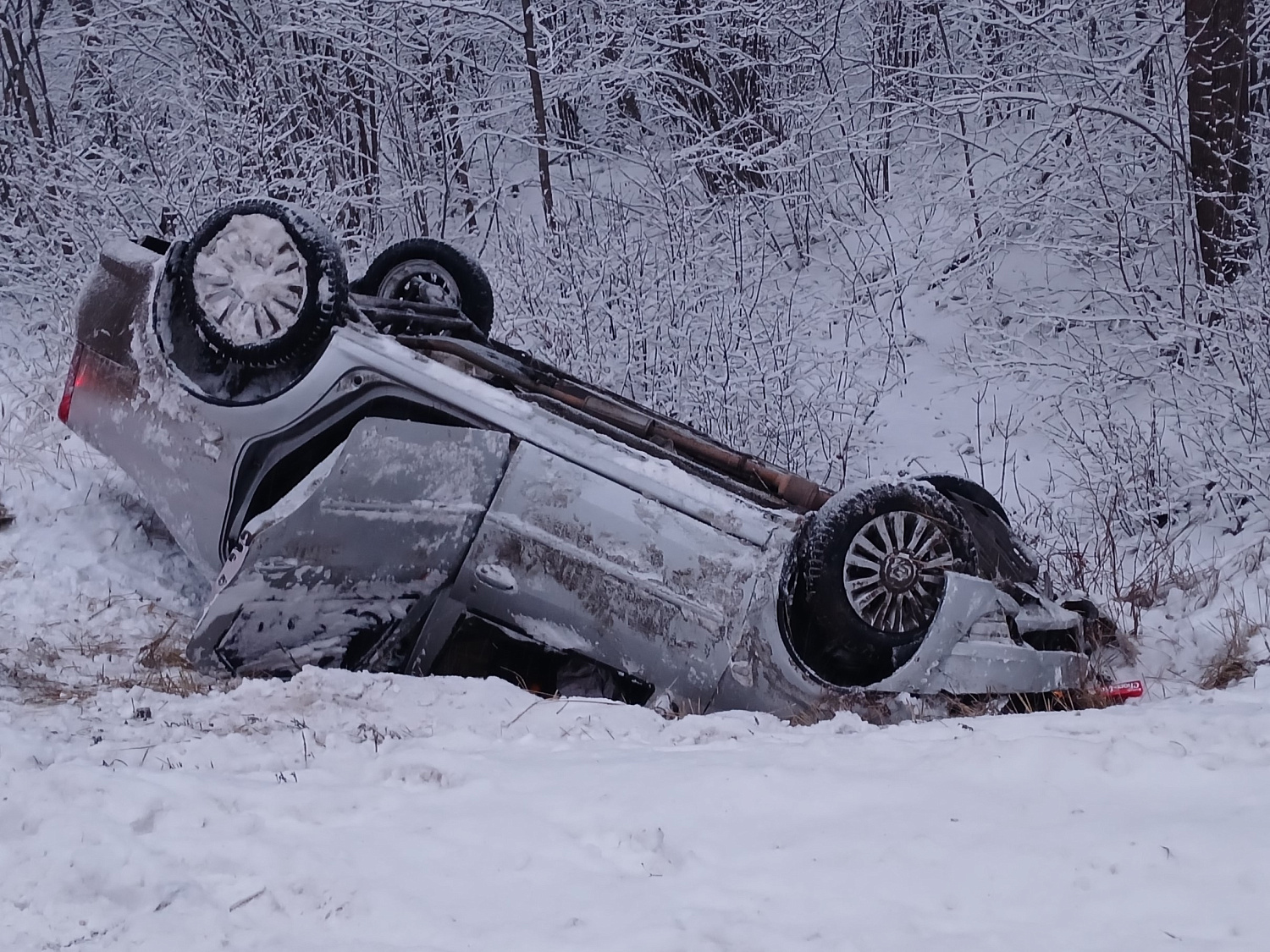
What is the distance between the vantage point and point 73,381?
4.08 metres

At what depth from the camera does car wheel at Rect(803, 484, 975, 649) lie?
3191 mm

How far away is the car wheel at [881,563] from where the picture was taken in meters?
3.19

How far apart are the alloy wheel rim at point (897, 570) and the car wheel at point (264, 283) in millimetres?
1920

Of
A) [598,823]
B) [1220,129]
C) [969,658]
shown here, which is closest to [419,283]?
[969,658]

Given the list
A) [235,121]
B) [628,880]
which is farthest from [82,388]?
[235,121]

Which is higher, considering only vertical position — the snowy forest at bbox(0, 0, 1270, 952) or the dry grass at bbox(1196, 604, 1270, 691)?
the snowy forest at bbox(0, 0, 1270, 952)

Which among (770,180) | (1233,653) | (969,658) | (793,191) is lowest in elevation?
(1233,653)

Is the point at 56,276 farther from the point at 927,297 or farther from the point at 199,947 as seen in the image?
the point at 199,947

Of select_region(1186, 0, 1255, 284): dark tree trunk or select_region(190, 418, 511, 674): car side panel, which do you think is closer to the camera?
select_region(190, 418, 511, 674): car side panel

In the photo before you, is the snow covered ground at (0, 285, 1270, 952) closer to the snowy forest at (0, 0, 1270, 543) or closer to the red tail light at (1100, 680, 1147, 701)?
the red tail light at (1100, 680, 1147, 701)

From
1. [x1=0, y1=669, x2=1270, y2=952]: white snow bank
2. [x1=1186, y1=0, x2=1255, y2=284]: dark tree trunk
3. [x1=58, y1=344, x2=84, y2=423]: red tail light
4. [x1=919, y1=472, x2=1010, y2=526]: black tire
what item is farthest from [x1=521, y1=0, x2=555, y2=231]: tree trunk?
[x1=0, y1=669, x2=1270, y2=952]: white snow bank

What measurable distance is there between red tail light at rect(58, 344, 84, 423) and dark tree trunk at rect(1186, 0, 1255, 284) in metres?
6.71

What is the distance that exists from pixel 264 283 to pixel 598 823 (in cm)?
225

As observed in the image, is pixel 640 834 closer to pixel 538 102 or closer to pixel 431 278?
pixel 431 278
